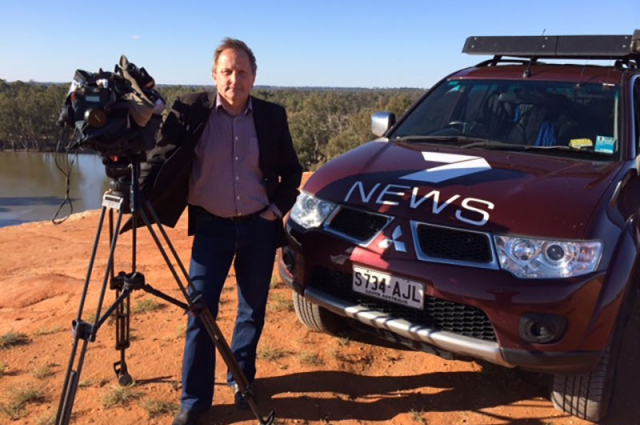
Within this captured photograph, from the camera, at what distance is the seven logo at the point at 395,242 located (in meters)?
2.87

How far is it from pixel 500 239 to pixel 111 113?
6.09 ft

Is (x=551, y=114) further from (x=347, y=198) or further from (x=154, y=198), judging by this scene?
(x=154, y=198)

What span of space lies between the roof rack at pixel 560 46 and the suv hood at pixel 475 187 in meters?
1.45

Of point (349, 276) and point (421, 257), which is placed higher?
point (421, 257)

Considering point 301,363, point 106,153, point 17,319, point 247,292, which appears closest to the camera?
point 106,153

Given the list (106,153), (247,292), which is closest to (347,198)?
(247,292)

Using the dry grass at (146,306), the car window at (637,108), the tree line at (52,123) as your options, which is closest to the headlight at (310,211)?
the dry grass at (146,306)

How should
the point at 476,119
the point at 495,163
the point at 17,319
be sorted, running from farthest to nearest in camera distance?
the point at 17,319 → the point at 476,119 → the point at 495,163

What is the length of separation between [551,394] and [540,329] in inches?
29.3

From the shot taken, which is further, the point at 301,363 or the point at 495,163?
the point at 301,363

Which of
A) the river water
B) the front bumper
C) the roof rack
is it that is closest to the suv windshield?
the roof rack

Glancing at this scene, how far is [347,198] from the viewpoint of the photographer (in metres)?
3.21

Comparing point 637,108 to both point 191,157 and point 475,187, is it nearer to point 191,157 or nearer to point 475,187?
point 475,187

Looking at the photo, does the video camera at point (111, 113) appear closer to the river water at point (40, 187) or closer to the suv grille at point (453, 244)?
the suv grille at point (453, 244)
